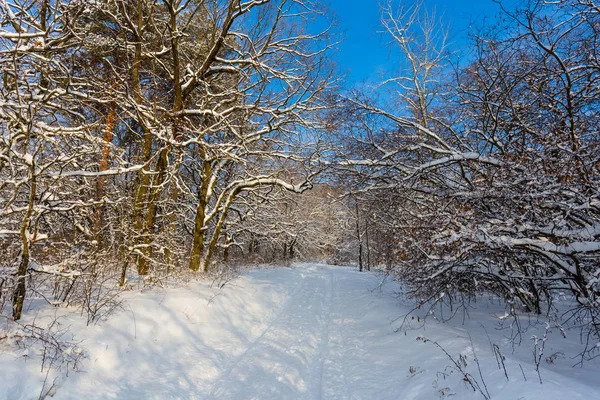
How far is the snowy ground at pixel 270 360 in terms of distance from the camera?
3447 mm

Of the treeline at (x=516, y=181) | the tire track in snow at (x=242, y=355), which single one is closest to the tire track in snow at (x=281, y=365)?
the tire track in snow at (x=242, y=355)

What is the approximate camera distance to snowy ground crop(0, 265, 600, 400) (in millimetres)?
3447

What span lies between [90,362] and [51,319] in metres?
1.12

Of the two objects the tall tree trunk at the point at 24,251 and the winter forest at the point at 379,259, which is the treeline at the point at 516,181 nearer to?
the winter forest at the point at 379,259

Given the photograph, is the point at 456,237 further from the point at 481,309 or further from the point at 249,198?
the point at 249,198

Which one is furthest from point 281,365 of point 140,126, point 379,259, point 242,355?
point 140,126

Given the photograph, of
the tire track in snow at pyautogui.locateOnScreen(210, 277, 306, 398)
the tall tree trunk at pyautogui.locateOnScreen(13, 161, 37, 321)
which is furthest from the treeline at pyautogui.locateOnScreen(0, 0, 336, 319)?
the tire track in snow at pyautogui.locateOnScreen(210, 277, 306, 398)

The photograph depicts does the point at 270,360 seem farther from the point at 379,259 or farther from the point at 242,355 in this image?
the point at 379,259

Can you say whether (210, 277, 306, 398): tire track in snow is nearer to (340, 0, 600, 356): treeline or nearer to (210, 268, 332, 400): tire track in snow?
(210, 268, 332, 400): tire track in snow

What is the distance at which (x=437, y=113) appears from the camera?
8.53m

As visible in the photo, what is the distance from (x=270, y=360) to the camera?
17.4ft

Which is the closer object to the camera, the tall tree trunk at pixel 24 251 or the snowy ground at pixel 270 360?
the snowy ground at pixel 270 360

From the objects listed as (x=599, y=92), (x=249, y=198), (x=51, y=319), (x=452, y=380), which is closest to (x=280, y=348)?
(x=452, y=380)

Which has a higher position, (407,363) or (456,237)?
(456,237)
